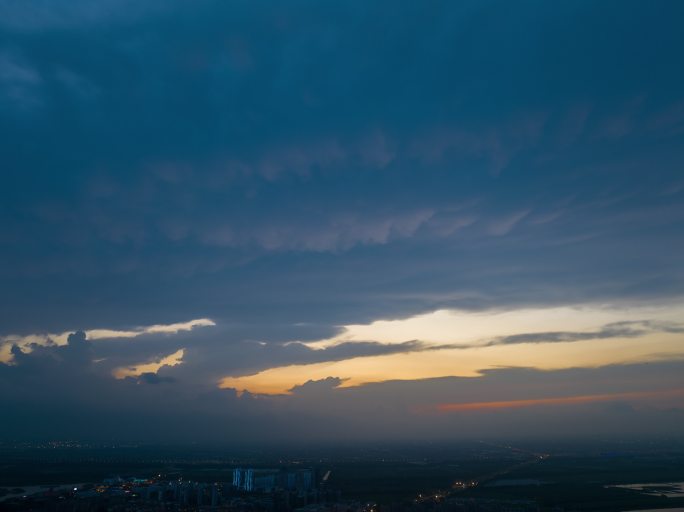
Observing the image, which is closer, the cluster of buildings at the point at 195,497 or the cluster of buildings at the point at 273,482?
the cluster of buildings at the point at 195,497

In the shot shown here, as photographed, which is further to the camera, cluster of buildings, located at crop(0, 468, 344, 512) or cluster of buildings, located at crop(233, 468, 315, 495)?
cluster of buildings, located at crop(233, 468, 315, 495)

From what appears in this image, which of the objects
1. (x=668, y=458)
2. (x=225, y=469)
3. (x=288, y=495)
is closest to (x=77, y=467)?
(x=225, y=469)

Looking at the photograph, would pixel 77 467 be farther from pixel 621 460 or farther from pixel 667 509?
pixel 621 460

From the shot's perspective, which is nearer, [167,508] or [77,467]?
Result: [167,508]

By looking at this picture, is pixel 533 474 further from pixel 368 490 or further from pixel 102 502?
pixel 102 502

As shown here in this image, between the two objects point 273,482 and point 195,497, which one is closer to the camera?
point 195,497

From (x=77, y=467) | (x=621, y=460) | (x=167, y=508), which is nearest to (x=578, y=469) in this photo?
(x=621, y=460)

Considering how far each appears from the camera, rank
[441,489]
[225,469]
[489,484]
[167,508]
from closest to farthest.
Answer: [167,508] → [441,489] → [489,484] → [225,469]

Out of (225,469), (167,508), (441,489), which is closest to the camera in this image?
(167,508)

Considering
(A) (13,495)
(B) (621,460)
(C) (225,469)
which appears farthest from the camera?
(B) (621,460)
